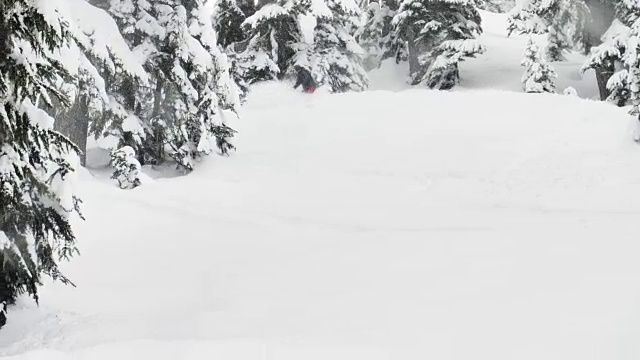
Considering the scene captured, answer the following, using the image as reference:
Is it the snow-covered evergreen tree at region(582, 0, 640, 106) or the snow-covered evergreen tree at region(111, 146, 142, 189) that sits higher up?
the snow-covered evergreen tree at region(582, 0, 640, 106)

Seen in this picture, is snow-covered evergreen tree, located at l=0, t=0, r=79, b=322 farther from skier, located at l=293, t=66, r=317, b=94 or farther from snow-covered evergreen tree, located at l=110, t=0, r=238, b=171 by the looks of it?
skier, located at l=293, t=66, r=317, b=94

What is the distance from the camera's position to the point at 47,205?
6742mm

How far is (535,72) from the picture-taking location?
944 inches

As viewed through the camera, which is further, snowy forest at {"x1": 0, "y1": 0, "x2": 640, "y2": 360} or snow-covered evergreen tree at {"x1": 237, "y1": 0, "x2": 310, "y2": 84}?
snow-covered evergreen tree at {"x1": 237, "y1": 0, "x2": 310, "y2": 84}

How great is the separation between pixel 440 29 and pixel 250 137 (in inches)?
471

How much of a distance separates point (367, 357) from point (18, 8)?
186 inches

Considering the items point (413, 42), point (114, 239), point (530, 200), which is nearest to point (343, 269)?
point (114, 239)

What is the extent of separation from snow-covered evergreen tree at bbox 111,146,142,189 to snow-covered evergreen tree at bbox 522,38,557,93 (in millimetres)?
16042

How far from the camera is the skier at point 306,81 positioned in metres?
24.5

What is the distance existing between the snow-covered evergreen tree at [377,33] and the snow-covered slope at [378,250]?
13762mm

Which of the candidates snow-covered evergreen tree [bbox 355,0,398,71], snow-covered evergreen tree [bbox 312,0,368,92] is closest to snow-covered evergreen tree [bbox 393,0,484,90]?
snow-covered evergreen tree [bbox 312,0,368,92]

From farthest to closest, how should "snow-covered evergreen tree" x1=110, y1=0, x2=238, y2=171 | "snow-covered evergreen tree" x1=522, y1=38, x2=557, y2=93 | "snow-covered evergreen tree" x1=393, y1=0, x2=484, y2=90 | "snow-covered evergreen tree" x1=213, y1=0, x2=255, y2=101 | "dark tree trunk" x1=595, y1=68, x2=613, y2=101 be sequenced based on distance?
"snow-covered evergreen tree" x1=393, y1=0, x2=484, y2=90 → "snow-covered evergreen tree" x1=213, y1=0, x2=255, y2=101 → "snow-covered evergreen tree" x1=522, y1=38, x2=557, y2=93 → "dark tree trunk" x1=595, y1=68, x2=613, y2=101 → "snow-covered evergreen tree" x1=110, y1=0, x2=238, y2=171

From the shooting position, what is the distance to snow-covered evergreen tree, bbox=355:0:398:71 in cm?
3136

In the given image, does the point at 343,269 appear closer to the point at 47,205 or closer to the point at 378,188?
the point at 47,205
